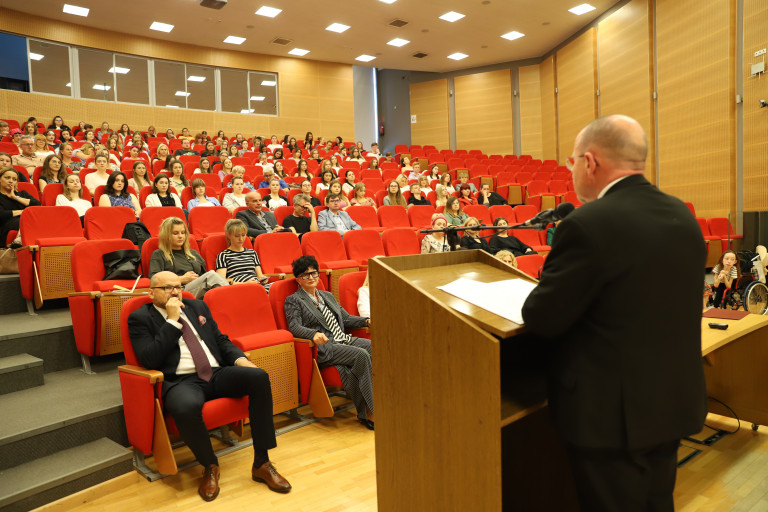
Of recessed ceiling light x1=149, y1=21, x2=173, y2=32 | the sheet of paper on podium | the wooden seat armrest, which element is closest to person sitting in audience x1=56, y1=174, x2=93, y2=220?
the wooden seat armrest

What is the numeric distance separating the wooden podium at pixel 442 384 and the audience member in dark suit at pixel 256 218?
2.53 meters

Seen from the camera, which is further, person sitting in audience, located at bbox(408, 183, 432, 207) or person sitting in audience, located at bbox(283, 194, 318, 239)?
person sitting in audience, located at bbox(408, 183, 432, 207)

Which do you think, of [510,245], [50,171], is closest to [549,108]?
[510,245]

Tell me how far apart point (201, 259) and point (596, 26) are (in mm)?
7822

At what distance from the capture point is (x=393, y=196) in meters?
5.18

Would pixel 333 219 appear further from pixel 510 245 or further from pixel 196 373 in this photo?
pixel 196 373

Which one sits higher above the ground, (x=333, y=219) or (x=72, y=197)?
(x=72, y=197)

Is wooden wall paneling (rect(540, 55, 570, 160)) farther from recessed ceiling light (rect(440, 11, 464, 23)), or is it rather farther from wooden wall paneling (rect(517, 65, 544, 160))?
recessed ceiling light (rect(440, 11, 464, 23))

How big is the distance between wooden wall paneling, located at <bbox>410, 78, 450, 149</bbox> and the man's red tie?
9.95 m

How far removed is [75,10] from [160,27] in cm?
119

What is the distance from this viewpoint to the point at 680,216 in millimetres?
851

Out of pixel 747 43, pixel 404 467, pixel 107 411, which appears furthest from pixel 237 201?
pixel 747 43

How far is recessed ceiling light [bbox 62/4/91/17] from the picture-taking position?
7.36m

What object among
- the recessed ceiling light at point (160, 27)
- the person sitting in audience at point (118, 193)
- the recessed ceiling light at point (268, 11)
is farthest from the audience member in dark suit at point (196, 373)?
the recessed ceiling light at point (160, 27)
